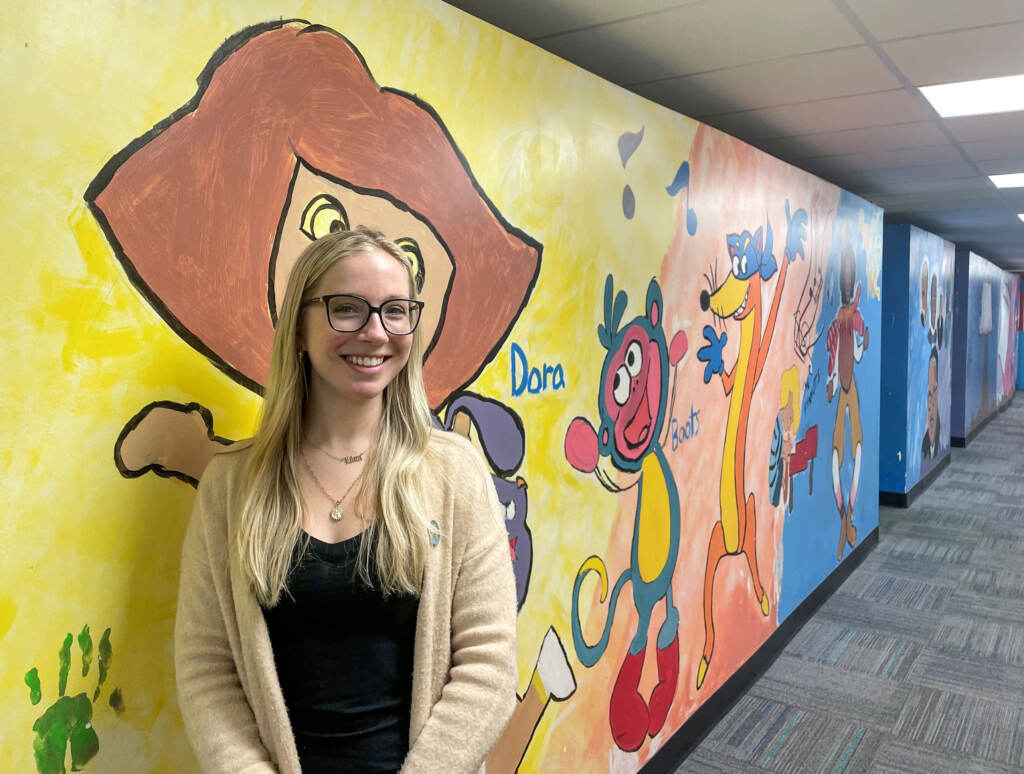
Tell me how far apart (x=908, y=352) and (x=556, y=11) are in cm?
528

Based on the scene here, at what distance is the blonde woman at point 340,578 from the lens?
1151 mm

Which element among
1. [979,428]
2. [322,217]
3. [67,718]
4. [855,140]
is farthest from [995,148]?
[979,428]

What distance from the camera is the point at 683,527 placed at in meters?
2.76


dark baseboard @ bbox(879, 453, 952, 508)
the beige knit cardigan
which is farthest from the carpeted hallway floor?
the beige knit cardigan

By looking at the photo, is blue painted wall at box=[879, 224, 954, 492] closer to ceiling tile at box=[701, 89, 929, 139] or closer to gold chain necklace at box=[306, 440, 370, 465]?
ceiling tile at box=[701, 89, 929, 139]

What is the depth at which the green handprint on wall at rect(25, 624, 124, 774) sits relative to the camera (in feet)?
3.61

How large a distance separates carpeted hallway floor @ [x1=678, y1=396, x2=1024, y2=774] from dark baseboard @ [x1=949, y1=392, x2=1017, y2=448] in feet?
13.3

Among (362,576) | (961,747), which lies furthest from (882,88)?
(362,576)

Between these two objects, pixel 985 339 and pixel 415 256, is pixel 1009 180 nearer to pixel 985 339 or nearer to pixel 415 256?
pixel 415 256

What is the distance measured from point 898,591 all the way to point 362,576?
4270mm

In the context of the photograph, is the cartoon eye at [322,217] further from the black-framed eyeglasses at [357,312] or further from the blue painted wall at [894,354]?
the blue painted wall at [894,354]

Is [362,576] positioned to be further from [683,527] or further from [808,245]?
[808,245]

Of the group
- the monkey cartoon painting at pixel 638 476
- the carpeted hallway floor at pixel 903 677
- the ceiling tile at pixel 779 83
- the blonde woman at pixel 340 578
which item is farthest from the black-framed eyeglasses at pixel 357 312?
the carpeted hallway floor at pixel 903 677

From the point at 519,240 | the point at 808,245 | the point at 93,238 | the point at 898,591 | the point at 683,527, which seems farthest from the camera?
the point at 898,591
